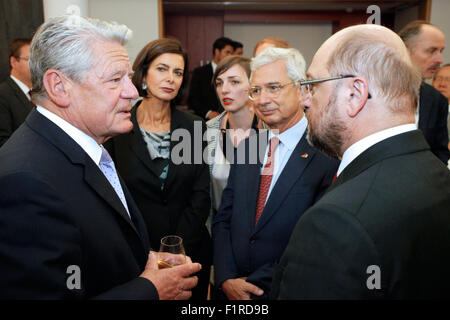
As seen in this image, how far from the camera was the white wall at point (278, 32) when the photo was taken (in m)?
7.48

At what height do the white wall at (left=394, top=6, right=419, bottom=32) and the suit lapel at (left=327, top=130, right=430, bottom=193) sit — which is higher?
the white wall at (left=394, top=6, right=419, bottom=32)

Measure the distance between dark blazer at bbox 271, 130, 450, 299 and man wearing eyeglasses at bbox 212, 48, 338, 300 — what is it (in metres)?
0.78

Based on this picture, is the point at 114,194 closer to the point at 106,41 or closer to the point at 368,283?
the point at 106,41

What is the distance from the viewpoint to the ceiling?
6258 millimetres

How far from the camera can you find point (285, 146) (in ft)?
6.16

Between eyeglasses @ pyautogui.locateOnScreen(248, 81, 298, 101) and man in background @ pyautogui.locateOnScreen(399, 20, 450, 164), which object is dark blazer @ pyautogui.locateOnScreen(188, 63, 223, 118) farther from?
eyeglasses @ pyautogui.locateOnScreen(248, 81, 298, 101)

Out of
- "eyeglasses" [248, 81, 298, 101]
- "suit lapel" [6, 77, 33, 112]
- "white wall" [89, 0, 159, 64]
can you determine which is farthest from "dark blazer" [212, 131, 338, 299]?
"white wall" [89, 0, 159, 64]

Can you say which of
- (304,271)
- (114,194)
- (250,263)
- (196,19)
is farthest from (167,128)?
(196,19)

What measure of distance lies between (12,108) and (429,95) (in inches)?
134

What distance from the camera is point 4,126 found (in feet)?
10.2

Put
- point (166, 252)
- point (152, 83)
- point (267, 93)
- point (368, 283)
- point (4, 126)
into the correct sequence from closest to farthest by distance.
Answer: point (368, 283), point (166, 252), point (267, 93), point (152, 83), point (4, 126)

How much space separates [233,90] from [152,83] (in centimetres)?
66
